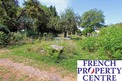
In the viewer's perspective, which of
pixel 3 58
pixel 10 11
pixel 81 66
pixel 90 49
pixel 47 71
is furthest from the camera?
pixel 10 11

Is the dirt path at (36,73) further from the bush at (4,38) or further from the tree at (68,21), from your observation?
the tree at (68,21)

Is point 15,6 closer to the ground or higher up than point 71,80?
higher up

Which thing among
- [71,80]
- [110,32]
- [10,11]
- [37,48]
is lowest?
[71,80]

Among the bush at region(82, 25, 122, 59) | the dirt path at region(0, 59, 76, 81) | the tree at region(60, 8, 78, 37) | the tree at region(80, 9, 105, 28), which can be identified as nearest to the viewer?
the bush at region(82, 25, 122, 59)

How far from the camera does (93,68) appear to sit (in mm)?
3066

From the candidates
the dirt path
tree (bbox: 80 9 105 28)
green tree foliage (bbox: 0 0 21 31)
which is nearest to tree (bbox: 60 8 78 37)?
green tree foliage (bbox: 0 0 21 31)

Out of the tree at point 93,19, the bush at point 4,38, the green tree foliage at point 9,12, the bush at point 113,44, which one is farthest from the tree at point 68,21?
the tree at point 93,19

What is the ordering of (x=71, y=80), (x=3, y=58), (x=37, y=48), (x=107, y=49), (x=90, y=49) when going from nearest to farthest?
1. (x=107, y=49)
2. (x=71, y=80)
3. (x=3, y=58)
4. (x=37, y=48)
5. (x=90, y=49)

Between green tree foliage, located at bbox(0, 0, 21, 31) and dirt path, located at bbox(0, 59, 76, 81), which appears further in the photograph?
green tree foliage, located at bbox(0, 0, 21, 31)

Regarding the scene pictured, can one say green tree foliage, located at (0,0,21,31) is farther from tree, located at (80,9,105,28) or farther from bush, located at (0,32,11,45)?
tree, located at (80,9,105,28)

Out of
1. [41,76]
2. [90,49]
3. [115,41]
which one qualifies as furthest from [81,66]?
[90,49]

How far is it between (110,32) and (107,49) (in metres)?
0.66

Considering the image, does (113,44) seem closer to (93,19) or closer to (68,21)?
(68,21)

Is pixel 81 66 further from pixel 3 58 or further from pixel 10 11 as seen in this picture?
pixel 10 11
